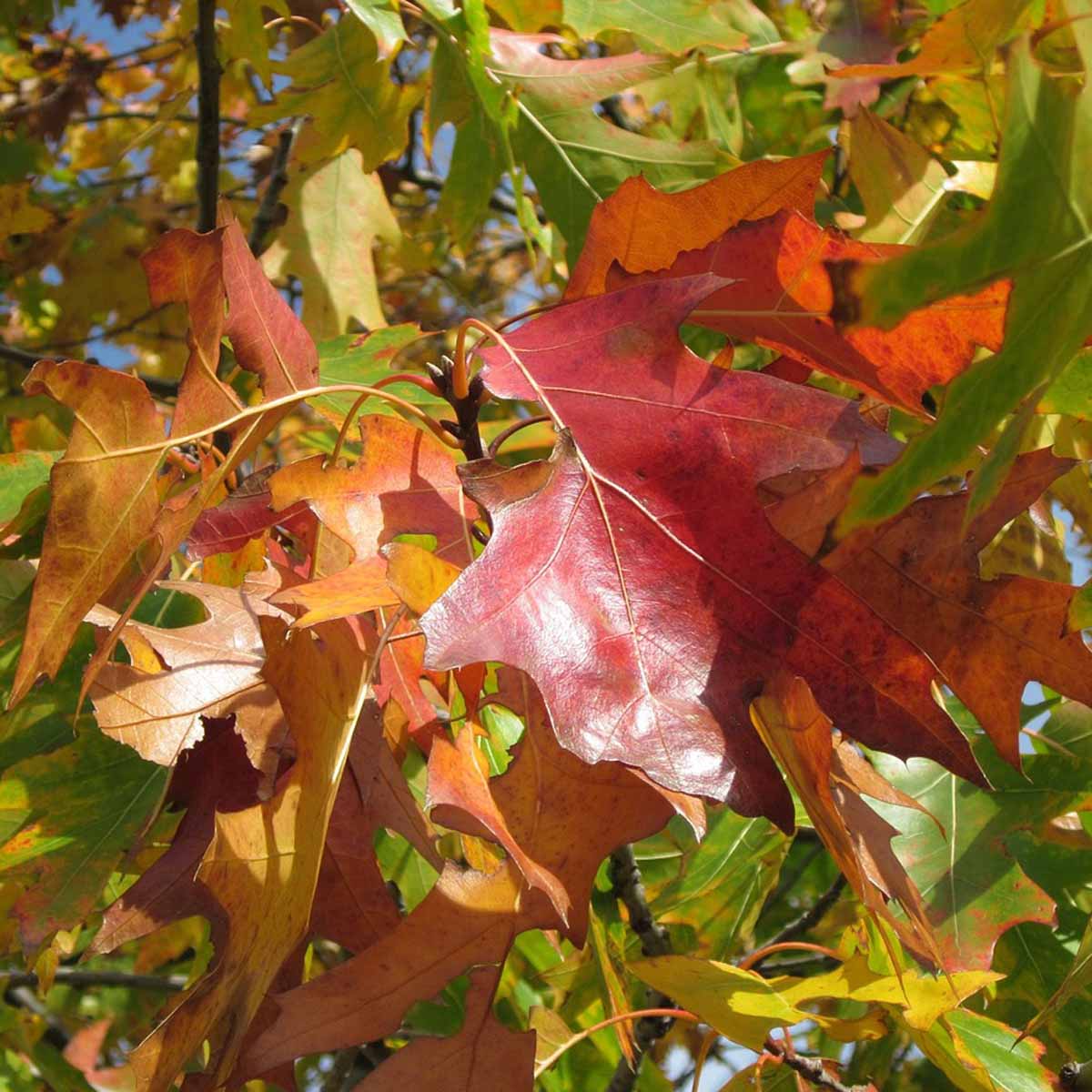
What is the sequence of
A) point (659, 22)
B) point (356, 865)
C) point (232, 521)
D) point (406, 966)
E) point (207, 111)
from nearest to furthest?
point (406, 966), point (356, 865), point (232, 521), point (659, 22), point (207, 111)

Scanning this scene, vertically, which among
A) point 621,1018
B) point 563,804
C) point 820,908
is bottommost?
point 820,908

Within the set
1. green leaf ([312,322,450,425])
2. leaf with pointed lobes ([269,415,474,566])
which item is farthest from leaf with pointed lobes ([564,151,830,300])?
green leaf ([312,322,450,425])

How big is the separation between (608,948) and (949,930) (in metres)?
0.40

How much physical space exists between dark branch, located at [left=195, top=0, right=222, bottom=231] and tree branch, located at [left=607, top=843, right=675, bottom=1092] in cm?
121

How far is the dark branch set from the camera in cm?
192

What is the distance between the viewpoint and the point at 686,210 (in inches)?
35.0

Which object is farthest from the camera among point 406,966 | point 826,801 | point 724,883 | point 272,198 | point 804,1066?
point 272,198

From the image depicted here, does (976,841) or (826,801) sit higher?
(826,801)

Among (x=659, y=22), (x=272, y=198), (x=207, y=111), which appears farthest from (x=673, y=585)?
(x=272, y=198)

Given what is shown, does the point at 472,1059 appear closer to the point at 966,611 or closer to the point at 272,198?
the point at 966,611

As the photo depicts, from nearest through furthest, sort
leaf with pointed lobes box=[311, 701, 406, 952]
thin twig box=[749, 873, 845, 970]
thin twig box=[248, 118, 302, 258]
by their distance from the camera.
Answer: leaf with pointed lobes box=[311, 701, 406, 952] → thin twig box=[749, 873, 845, 970] → thin twig box=[248, 118, 302, 258]

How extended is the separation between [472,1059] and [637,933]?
1.74 ft

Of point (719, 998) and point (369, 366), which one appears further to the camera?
point (369, 366)

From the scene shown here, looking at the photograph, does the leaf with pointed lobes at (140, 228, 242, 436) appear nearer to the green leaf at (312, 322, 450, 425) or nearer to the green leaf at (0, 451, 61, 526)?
the green leaf at (312, 322, 450, 425)
